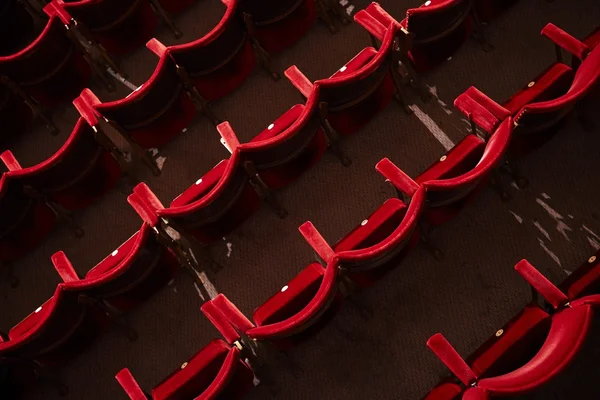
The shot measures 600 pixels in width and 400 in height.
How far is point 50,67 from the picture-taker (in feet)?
2.53

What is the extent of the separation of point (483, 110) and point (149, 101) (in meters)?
0.32

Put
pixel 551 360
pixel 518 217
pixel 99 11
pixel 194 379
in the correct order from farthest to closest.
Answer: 1. pixel 99 11
2. pixel 518 217
3. pixel 194 379
4. pixel 551 360

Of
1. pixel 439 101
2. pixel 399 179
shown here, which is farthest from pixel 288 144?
pixel 439 101

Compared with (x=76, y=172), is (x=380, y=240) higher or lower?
lower

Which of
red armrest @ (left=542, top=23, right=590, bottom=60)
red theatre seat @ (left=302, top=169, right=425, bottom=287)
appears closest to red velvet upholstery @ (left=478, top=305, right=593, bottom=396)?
red theatre seat @ (left=302, top=169, right=425, bottom=287)

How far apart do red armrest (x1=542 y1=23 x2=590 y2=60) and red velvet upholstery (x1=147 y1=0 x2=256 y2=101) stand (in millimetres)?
303

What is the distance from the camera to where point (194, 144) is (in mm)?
762

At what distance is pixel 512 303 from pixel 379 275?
12cm

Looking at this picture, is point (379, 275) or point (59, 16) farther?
point (59, 16)

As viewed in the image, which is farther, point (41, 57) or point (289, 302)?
point (41, 57)

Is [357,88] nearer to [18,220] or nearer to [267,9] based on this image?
[267,9]

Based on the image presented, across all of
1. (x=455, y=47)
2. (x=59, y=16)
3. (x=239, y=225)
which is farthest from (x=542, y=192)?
(x=59, y=16)

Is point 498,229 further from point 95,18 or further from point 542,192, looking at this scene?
point 95,18

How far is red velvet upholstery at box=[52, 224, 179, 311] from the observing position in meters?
0.59
